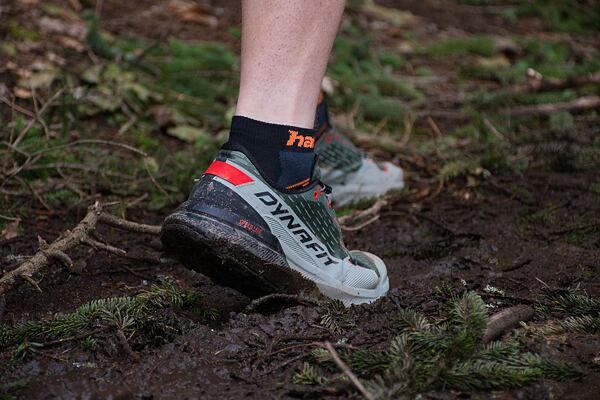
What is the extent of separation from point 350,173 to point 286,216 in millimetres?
1327

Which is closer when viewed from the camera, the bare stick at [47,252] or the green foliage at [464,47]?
the bare stick at [47,252]

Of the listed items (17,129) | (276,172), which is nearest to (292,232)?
(276,172)

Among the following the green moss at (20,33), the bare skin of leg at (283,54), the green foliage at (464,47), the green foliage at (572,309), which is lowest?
the green foliage at (464,47)

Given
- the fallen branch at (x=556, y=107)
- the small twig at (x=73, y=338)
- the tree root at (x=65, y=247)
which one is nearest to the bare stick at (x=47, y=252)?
the tree root at (x=65, y=247)

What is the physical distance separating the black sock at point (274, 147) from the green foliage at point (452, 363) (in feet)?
1.87

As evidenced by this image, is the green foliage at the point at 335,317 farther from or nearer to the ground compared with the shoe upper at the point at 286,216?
nearer to the ground

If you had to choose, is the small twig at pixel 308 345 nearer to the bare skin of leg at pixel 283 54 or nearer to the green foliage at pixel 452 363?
Result: the green foliage at pixel 452 363

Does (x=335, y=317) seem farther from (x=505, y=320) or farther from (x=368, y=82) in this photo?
(x=368, y=82)

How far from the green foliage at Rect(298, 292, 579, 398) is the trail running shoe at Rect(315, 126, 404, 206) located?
5.09 ft

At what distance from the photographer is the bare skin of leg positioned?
1.80 meters

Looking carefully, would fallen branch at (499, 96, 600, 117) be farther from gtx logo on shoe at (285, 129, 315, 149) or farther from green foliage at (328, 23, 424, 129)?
gtx logo on shoe at (285, 129, 315, 149)

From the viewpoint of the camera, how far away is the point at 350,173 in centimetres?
320

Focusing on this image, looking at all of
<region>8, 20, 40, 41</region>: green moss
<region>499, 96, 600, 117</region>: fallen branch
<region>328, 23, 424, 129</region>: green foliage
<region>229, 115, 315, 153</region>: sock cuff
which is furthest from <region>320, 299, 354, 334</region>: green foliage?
<region>8, 20, 40, 41</region>: green moss

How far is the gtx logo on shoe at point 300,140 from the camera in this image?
6.12 feet
